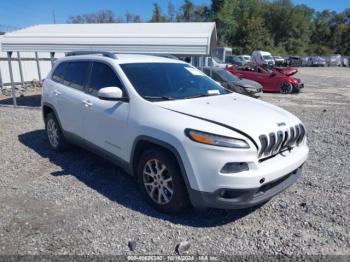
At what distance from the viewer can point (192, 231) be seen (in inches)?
130

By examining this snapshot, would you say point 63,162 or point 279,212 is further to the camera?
point 63,162

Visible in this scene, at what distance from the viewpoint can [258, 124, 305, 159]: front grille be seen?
3084 mm

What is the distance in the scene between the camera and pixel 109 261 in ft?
9.35

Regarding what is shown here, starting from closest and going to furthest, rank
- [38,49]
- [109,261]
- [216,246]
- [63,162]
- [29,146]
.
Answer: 1. [109,261]
2. [216,246]
3. [63,162]
4. [29,146]
5. [38,49]

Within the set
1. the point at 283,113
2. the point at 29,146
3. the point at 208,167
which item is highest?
the point at 283,113

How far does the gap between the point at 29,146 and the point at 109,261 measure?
167 inches

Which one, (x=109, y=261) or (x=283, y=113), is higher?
(x=283, y=113)

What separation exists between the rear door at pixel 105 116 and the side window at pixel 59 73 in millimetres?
1172

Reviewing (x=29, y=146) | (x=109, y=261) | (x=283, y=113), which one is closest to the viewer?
(x=109, y=261)

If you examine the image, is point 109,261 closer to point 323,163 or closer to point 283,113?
point 283,113

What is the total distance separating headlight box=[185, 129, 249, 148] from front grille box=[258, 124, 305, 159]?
0.79ft

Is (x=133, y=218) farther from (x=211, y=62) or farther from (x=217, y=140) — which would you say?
(x=211, y=62)

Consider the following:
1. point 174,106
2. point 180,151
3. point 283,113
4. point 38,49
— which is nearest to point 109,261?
point 180,151

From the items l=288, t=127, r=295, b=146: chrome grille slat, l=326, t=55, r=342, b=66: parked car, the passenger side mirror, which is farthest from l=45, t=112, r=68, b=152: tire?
l=326, t=55, r=342, b=66: parked car
